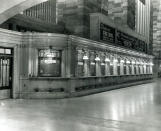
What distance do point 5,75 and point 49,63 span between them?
2.88 m

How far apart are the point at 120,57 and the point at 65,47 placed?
11225 mm

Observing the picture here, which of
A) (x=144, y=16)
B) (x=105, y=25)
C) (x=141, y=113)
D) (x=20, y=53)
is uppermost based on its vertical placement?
(x=144, y=16)

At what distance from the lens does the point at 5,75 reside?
14914mm

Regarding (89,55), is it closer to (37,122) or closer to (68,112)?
(68,112)

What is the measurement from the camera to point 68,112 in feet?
34.5

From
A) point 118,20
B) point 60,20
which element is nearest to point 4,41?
point 60,20

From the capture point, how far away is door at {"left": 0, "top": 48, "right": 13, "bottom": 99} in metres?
14.6

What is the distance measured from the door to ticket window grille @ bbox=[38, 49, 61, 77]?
191 centimetres

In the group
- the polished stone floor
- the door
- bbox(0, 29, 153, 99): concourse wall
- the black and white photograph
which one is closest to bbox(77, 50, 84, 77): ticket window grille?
the black and white photograph

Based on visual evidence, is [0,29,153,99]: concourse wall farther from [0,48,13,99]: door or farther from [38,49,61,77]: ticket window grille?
[38,49,61,77]: ticket window grille

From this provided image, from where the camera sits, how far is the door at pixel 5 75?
14648mm

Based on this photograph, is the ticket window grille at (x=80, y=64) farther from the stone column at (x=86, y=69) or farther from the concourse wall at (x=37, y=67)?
the stone column at (x=86, y=69)

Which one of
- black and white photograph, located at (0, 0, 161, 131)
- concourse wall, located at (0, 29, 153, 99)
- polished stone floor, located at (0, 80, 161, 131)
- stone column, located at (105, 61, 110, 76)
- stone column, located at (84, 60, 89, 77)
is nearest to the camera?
polished stone floor, located at (0, 80, 161, 131)

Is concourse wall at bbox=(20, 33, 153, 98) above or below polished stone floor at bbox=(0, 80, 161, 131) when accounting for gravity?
above
